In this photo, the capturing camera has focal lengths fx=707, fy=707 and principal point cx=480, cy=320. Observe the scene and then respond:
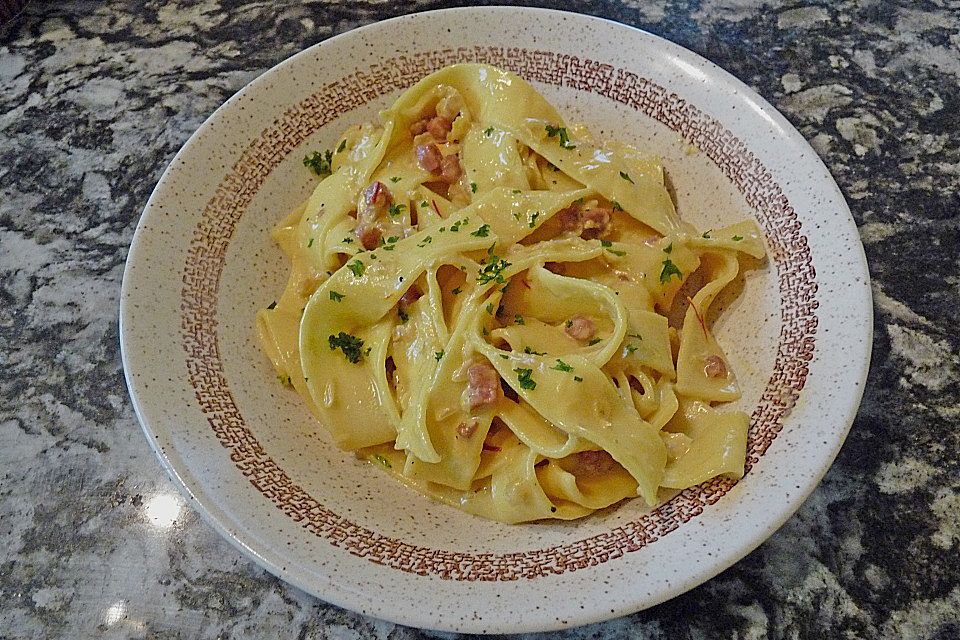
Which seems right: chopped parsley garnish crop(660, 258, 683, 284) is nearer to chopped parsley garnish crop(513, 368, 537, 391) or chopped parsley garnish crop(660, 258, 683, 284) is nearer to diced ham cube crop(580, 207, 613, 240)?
diced ham cube crop(580, 207, 613, 240)

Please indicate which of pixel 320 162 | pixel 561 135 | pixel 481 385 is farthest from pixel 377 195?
pixel 481 385

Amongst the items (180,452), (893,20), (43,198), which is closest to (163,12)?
(43,198)

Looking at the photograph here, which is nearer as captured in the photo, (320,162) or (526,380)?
(526,380)

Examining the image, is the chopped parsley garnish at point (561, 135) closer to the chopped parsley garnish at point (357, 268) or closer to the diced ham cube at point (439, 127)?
the diced ham cube at point (439, 127)

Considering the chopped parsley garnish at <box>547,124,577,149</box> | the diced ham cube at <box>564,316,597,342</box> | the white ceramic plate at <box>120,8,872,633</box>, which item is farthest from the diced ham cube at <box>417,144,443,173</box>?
the diced ham cube at <box>564,316,597,342</box>

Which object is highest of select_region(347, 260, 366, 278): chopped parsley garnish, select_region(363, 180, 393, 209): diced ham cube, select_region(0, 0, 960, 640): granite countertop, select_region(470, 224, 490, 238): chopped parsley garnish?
select_region(363, 180, 393, 209): diced ham cube

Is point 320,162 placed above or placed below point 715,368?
above

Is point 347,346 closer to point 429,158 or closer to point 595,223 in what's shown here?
point 429,158
